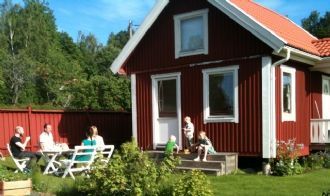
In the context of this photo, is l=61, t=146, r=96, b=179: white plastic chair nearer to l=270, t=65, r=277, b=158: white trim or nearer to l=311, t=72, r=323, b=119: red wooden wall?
l=270, t=65, r=277, b=158: white trim

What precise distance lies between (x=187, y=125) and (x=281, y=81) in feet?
9.76

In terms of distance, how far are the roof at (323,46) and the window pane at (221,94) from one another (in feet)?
11.0

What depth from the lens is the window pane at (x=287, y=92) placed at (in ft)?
48.2

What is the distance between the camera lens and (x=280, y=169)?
43.6ft

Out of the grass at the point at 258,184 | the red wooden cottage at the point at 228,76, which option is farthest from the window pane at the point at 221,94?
the grass at the point at 258,184

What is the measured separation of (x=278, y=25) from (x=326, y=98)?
3.40 metres

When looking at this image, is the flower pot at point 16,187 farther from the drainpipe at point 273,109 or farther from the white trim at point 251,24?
the white trim at point 251,24

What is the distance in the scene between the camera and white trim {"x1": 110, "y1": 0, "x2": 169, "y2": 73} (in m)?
16.1

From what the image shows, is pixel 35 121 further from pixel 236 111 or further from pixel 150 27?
pixel 236 111

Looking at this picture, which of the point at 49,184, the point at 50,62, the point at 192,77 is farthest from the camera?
the point at 50,62

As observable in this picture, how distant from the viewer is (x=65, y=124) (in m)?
19.9

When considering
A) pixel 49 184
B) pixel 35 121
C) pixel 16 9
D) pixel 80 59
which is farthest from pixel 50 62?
pixel 49 184

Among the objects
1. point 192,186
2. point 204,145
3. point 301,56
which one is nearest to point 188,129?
point 204,145

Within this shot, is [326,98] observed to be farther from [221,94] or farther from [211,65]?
[211,65]
